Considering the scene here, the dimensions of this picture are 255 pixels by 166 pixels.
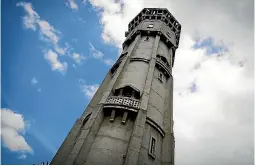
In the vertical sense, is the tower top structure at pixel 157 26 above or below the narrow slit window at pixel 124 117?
above

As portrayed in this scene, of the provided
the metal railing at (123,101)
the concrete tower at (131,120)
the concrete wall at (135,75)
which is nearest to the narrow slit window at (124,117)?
the concrete tower at (131,120)

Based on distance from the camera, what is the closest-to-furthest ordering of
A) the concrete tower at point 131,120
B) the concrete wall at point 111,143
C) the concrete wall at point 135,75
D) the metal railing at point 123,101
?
the concrete wall at point 111,143, the concrete tower at point 131,120, the metal railing at point 123,101, the concrete wall at point 135,75

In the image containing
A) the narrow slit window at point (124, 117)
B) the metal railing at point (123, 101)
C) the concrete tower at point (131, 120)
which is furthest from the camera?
the metal railing at point (123, 101)

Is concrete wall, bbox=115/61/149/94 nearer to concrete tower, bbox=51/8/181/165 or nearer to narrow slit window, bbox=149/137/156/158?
concrete tower, bbox=51/8/181/165

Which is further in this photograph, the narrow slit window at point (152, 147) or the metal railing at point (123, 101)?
the metal railing at point (123, 101)

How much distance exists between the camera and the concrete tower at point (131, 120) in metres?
18.7

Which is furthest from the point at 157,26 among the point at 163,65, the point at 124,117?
the point at 124,117

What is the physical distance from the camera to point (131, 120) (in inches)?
850

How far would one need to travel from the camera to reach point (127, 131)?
2081 cm

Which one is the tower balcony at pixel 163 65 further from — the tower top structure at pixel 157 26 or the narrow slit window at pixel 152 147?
the narrow slit window at pixel 152 147

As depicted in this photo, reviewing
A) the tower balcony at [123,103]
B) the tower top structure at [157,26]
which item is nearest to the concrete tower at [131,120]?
the tower balcony at [123,103]

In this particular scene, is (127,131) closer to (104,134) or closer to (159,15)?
(104,134)

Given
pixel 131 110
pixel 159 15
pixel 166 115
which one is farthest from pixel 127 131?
pixel 159 15

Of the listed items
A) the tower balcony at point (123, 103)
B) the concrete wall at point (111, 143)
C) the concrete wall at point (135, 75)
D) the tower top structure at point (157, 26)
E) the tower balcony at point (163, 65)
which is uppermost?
the tower top structure at point (157, 26)
